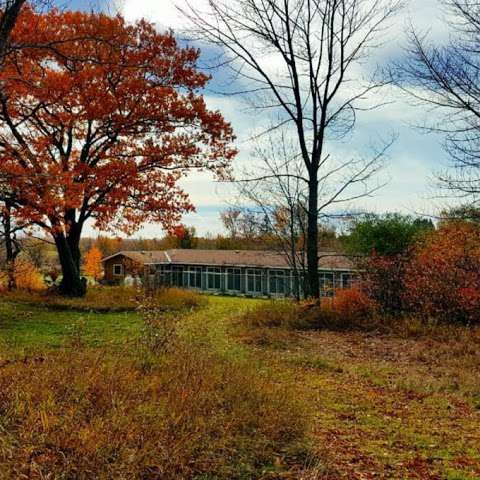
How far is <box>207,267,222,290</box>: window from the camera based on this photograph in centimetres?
3830

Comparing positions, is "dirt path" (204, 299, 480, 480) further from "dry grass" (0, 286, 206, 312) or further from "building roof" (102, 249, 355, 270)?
"building roof" (102, 249, 355, 270)

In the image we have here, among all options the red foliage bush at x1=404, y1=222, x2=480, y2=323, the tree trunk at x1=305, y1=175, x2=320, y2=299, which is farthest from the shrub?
the red foliage bush at x1=404, y1=222, x2=480, y2=323

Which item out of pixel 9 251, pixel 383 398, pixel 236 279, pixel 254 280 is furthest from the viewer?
pixel 236 279

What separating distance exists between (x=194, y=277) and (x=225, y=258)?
3287mm

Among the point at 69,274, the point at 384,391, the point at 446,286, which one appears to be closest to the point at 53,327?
the point at 69,274

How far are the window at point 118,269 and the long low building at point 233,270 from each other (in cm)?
18

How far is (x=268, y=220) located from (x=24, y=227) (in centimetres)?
856

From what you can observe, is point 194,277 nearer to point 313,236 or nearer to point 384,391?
point 313,236

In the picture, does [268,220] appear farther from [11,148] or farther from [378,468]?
[378,468]

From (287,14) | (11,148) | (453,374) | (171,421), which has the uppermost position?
(287,14)

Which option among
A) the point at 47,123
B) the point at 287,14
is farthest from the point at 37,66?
the point at 287,14

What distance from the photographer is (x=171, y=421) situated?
396 cm

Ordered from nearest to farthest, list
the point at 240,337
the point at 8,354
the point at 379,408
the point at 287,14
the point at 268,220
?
the point at 379,408 → the point at 8,354 → the point at 240,337 → the point at 287,14 → the point at 268,220

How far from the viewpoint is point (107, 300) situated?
17000mm
